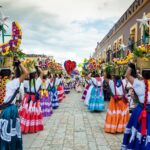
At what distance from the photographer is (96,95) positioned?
509 inches

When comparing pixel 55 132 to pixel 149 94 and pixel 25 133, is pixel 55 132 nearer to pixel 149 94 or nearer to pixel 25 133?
pixel 25 133

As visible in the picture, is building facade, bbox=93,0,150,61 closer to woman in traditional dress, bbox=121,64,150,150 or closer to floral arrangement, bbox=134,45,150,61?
floral arrangement, bbox=134,45,150,61

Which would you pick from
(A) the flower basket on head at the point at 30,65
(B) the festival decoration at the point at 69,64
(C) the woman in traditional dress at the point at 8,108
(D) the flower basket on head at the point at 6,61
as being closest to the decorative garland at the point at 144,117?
(C) the woman in traditional dress at the point at 8,108

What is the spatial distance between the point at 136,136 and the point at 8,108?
229 centimetres

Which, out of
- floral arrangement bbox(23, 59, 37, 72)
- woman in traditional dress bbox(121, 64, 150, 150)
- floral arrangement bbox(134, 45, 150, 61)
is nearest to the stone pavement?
woman in traditional dress bbox(121, 64, 150, 150)

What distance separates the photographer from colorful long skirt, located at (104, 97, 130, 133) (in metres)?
8.48

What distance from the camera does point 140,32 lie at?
56.9ft

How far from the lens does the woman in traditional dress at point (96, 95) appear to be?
12880 mm

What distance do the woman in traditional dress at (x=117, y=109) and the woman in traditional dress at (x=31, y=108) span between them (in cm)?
197

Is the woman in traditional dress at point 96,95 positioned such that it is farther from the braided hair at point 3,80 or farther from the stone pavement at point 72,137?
the braided hair at point 3,80

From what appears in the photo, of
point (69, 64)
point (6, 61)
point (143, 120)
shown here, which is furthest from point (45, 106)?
point (69, 64)

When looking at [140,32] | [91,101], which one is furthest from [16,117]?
[140,32]

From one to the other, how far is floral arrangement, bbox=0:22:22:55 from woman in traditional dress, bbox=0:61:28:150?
41.6 inches

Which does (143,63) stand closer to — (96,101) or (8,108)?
(8,108)
